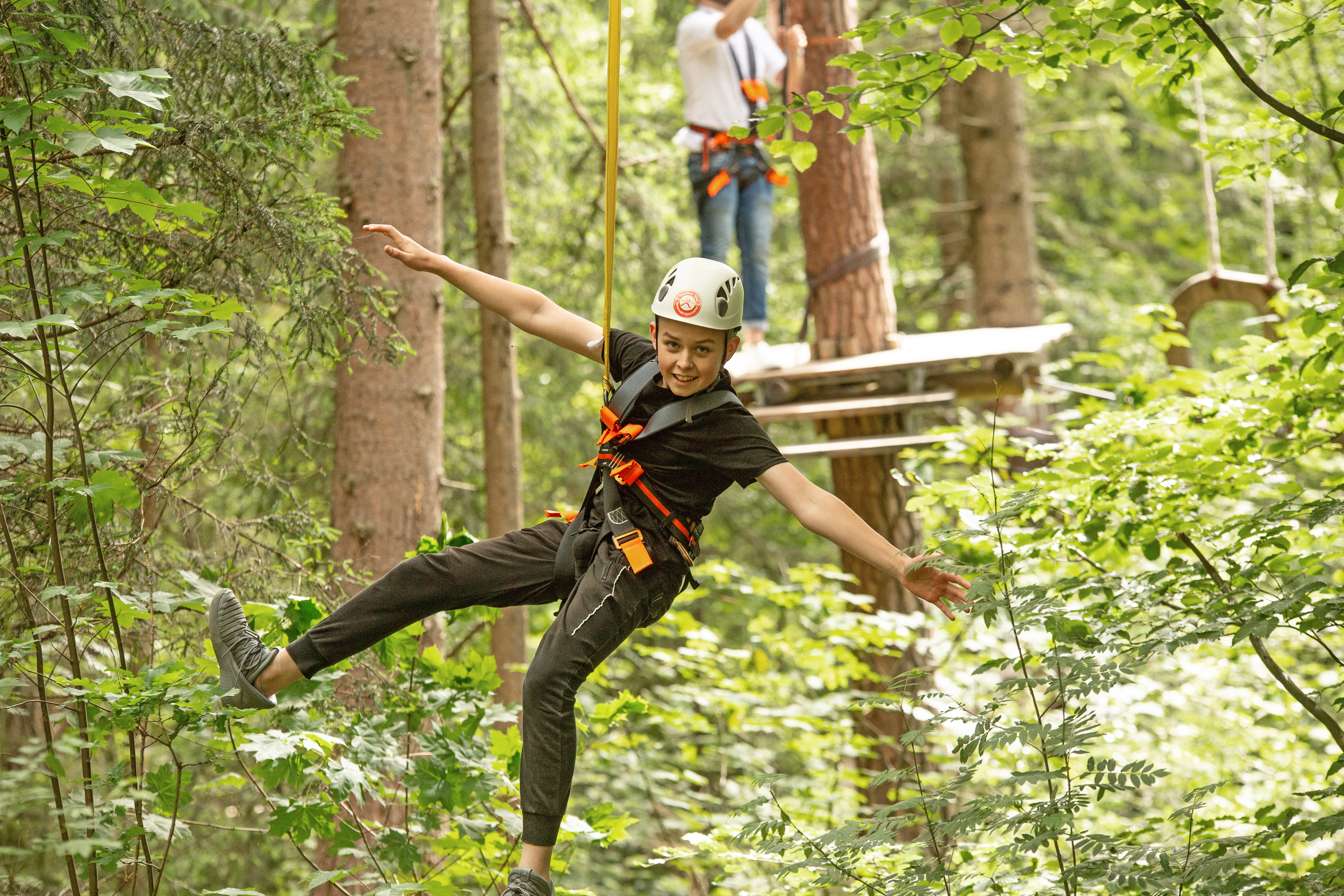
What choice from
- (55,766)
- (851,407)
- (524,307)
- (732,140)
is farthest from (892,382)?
(55,766)

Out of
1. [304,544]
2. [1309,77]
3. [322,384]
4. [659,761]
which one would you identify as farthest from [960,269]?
[304,544]

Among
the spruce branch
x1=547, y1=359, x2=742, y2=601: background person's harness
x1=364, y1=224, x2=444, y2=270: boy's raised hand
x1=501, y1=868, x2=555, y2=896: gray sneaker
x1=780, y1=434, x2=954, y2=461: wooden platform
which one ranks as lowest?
x1=501, y1=868, x2=555, y2=896: gray sneaker

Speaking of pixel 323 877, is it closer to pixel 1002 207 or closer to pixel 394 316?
pixel 394 316

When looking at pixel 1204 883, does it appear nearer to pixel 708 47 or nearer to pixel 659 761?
pixel 708 47

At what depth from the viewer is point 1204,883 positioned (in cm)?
302

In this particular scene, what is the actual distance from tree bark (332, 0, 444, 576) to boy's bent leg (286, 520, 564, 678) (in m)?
1.67

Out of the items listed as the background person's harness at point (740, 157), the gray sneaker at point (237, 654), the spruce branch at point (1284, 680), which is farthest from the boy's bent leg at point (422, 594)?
the background person's harness at point (740, 157)

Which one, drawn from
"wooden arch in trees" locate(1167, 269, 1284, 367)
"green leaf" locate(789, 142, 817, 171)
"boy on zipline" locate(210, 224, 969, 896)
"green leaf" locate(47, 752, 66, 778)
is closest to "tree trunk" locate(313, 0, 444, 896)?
"boy on zipline" locate(210, 224, 969, 896)

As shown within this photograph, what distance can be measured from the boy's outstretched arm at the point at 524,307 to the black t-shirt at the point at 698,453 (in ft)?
0.94

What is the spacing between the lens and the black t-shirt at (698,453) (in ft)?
9.45

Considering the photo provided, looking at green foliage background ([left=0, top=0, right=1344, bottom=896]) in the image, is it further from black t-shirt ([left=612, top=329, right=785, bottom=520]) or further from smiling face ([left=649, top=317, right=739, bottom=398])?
smiling face ([left=649, top=317, right=739, bottom=398])

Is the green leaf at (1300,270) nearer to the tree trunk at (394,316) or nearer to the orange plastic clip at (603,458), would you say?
the orange plastic clip at (603,458)

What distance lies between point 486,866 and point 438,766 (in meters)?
0.66

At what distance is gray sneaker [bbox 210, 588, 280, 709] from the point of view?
290cm
